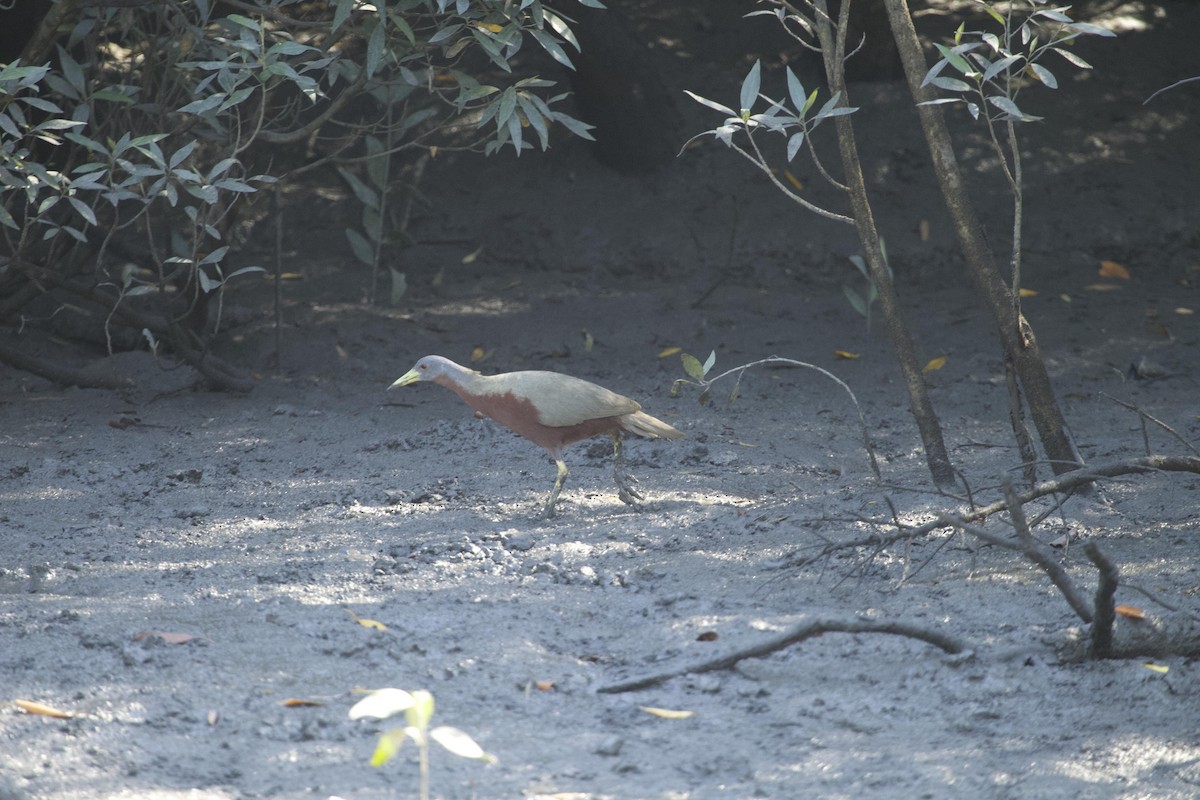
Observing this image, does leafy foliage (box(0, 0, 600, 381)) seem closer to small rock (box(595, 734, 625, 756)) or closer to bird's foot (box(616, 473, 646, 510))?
bird's foot (box(616, 473, 646, 510))

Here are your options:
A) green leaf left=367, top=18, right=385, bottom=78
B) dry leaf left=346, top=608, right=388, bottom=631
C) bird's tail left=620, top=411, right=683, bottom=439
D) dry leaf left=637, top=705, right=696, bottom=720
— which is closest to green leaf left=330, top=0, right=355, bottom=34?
green leaf left=367, top=18, right=385, bottom=78

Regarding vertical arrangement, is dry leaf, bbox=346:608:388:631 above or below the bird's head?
below

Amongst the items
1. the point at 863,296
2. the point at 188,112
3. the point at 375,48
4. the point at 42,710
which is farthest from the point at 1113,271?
the point at 42,710

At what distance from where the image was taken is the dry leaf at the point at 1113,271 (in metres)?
7.80

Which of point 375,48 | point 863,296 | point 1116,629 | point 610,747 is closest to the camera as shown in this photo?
point 610,747

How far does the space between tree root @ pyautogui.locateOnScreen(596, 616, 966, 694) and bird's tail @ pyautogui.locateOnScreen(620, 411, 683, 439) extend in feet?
5.28

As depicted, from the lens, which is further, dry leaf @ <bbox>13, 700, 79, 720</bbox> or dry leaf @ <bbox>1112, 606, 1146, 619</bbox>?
dry leaf @ <bbox>1112, 606, 1146, 619</bbox>

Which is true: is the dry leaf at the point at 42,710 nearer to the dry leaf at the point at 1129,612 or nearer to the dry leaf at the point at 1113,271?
the dry leaf at the point at 1129,612

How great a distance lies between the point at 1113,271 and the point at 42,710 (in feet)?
23.3

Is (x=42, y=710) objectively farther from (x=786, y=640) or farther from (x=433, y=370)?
(x=433, y=370)

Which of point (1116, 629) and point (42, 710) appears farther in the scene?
point (1116, 629)

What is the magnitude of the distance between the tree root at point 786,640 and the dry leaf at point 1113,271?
544 centimetres

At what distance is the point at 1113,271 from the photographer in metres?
7.83

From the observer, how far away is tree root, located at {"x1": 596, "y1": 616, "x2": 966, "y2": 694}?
9.96 ft
